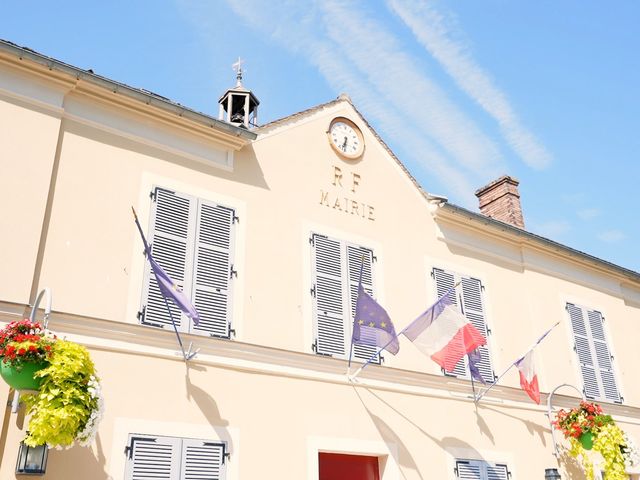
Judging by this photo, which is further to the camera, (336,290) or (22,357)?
(336,290)

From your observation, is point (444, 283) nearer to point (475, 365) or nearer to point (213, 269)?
point (475, 365)

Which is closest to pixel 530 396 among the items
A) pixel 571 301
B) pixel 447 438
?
pixel 447 438

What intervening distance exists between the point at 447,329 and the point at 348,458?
7.05 ft

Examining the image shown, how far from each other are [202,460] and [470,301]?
17.9ft

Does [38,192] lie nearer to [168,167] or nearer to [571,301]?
[168,167]

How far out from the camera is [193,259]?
26.9ft

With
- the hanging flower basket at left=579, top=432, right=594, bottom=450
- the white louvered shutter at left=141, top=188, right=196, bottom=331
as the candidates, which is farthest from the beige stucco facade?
the hanging flower basket at left=579, top=432, right=594, bottom=450

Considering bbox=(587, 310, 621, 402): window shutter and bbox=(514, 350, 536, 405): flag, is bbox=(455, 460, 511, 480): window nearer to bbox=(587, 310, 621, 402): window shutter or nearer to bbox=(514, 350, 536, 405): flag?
bbox=(514, 350, 536, 405): flag

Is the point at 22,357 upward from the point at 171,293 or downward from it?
downward

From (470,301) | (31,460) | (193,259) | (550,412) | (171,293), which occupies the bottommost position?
(31,460)

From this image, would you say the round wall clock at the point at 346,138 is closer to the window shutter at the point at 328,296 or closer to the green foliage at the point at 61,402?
the window shutter at the point at 328,296

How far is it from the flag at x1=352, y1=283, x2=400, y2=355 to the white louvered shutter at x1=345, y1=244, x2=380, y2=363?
0.39 metres

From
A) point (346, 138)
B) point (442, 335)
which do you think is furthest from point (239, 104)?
point (442, 335)

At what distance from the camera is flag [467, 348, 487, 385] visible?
997 cm
